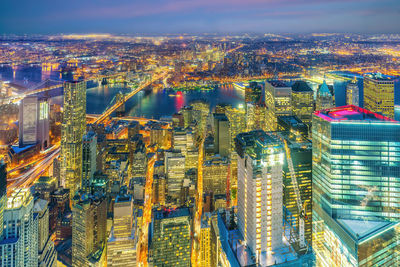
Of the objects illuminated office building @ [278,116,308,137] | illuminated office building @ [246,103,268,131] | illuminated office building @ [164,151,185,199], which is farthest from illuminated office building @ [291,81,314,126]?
illuminated office building @ [164,151,185,199]

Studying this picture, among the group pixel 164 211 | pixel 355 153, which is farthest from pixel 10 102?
pixel 355 153

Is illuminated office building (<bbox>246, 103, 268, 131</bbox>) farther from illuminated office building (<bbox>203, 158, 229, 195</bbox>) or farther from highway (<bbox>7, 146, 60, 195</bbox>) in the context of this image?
highway (<bbox>7, 146, 60, 195</bbox>)

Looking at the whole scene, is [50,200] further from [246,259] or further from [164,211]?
[246,259]

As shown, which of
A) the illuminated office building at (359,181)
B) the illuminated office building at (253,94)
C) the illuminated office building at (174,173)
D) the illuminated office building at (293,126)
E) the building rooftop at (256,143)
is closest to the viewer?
the illuminated office building at (359,181)

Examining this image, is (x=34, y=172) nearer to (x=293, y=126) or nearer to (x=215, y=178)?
(x=215, y=178)

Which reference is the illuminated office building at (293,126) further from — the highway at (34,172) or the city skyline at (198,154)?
the highway at (34,172)

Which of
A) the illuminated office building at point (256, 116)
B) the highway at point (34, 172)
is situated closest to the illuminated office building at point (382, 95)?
the illuminated office building at point (256, 116)

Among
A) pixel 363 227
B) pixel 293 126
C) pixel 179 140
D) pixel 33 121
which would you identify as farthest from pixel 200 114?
pixel 363 227
